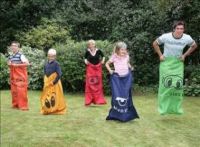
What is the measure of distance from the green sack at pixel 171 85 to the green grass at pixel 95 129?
28 cm

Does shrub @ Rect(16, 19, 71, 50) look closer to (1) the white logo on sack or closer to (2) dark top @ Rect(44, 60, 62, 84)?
(2) dark top @ Rect(44, 60, 62, 84)

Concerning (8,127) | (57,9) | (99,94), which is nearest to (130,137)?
(8,127)

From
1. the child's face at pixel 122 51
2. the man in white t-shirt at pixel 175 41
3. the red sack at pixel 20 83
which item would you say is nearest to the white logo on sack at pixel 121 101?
the child's face at pixel 122 51

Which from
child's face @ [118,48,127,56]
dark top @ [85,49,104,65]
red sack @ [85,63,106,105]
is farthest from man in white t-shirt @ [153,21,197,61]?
red sack @ [85,63,106,105]

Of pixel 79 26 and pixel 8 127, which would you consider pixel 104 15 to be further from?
pixel 8 127

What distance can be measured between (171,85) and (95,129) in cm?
201

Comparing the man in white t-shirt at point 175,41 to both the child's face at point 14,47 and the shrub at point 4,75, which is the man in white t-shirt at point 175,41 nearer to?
the child's face at point 14,47

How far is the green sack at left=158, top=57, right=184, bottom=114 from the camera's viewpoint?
11367mm

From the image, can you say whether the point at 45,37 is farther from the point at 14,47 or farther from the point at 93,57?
the point at 14,47

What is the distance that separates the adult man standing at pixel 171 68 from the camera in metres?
11.2

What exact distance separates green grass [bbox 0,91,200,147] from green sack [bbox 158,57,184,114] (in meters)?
0.28

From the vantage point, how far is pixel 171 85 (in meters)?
11.4

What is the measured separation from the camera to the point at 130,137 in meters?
9.86

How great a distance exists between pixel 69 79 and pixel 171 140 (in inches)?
266
